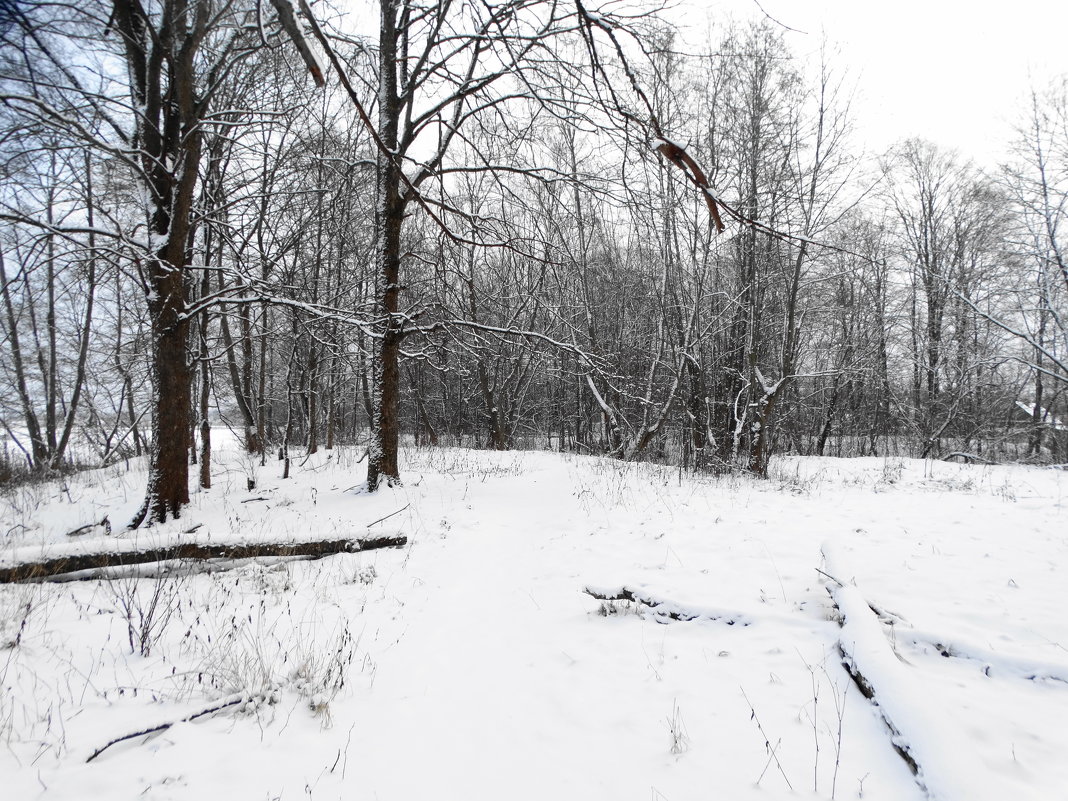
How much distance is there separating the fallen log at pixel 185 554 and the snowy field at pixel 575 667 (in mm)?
165

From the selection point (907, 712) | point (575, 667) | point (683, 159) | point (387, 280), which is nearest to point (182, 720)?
point (575, 667)

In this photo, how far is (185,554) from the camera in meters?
5.39

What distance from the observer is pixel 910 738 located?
2.39m

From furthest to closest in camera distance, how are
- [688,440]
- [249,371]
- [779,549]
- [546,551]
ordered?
1. [688,440]
2. [249,371]
3. [546,551]
4. [779,549]

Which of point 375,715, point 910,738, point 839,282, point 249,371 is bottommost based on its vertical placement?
point 375,715

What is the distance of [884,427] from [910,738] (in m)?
29.0

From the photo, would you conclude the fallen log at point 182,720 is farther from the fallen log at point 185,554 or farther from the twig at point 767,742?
the fallen log at point 185,554

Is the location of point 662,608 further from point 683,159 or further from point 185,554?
point 185,554

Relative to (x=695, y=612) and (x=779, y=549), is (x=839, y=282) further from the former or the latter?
(x=695, y=612)

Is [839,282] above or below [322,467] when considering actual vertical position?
above

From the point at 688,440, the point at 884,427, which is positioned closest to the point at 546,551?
the point at 688,440

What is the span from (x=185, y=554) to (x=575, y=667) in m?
4.56

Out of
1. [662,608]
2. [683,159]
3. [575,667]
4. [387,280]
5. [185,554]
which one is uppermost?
[387,280]

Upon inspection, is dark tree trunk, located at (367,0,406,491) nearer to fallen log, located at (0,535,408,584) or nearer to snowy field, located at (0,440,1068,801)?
snowy field, located at (0,440,1068,801)
